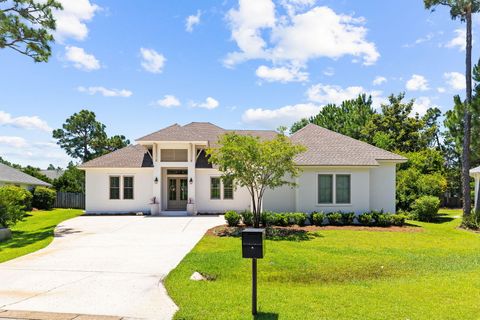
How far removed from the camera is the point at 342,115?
42312mm

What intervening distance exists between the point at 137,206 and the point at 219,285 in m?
18.0

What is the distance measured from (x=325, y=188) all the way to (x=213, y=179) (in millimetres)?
7962

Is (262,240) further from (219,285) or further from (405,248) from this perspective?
(405,248)

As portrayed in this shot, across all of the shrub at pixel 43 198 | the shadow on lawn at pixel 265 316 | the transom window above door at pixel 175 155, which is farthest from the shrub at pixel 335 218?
the shrub at pixel 43 198

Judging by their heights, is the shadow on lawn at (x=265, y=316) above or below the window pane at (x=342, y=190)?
below

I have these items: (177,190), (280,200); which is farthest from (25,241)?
(280,200)

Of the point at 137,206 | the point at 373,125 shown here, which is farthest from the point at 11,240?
the point at 373,125

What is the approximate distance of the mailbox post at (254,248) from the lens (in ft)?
18.6

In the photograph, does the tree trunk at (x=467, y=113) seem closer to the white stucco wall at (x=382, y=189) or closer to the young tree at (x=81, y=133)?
the white stucco wall at (x=382, y=189)

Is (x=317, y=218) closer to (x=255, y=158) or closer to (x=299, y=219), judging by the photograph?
(x=299, y=219)

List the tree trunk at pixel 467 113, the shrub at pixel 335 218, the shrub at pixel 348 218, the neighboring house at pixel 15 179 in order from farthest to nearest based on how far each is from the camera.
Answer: the neighboring house at pixel 15 179 → the tree trunk at pixel 467 113 → the shrub at pixel 348 218 → the shrub at pixel 335 218

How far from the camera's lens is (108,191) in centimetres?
2425

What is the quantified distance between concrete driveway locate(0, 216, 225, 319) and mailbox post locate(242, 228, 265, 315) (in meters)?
1.39

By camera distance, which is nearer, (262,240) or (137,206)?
(262,240)
